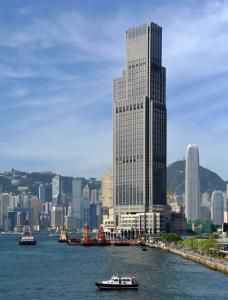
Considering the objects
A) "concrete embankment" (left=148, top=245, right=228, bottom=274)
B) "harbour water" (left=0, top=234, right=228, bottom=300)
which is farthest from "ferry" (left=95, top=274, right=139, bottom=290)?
"concrete embankment" (left=148, top=245, right=228, bottom=274)

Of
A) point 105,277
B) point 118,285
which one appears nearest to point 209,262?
point 105,277

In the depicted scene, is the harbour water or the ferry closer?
the harbour water

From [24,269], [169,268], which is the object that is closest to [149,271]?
[169,268]

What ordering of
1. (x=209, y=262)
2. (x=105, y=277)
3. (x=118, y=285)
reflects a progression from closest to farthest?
1. (x=118, y=285)
2. (x=105, y=277)
3. (x=209, y=262)

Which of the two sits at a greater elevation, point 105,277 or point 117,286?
point 117,286

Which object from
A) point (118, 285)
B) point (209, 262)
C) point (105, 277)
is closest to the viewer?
point (118, 285)

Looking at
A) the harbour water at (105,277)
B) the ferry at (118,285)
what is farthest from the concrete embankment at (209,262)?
the ferry at (118,285)

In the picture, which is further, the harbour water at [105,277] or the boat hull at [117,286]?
the boat hull at [117,286]

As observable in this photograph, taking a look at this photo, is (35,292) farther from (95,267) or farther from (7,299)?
(95,267)

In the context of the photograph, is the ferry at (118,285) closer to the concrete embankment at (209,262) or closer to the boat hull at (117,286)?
the boat hull at (117,286)

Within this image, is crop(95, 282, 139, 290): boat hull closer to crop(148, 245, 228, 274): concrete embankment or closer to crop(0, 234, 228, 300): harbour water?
crop(0, 234, 228, 300): harbour water

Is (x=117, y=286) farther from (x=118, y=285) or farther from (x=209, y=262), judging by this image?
(x=209, y=262)
